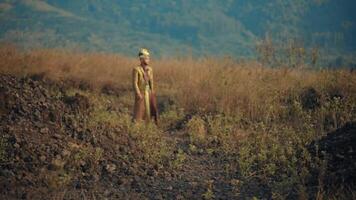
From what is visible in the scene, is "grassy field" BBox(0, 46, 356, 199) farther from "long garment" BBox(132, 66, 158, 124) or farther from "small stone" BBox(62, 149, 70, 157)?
"small stone" BBox(62, 149, 70, 157)

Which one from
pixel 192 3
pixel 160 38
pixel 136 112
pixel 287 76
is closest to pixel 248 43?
pixel 160 38

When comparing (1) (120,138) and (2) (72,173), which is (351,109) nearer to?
(1) (120,138)

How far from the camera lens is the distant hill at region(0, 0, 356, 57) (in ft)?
211

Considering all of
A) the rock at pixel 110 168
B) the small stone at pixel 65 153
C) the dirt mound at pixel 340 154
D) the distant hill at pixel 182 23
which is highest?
the distant hill at pixel 182 23

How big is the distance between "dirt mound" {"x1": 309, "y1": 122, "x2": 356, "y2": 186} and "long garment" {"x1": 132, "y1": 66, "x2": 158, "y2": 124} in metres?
3.24

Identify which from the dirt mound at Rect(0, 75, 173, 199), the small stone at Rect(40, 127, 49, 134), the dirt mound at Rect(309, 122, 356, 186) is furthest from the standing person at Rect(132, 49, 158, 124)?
the dirt mound at Rect(309, 122, 356, 186)

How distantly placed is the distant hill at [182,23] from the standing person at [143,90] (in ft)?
165

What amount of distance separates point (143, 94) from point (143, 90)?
72 mm

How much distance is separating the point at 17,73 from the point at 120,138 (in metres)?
6.47

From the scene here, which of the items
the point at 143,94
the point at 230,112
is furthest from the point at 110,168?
the point at 230,112

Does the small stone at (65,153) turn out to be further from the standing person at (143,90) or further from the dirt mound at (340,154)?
the dirt mound at (340,154)

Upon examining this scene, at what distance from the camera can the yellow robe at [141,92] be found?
29.0 ft

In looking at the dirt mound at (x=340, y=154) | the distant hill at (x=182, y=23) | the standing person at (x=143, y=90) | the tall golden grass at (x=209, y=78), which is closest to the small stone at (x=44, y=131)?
the standing person at (x=143, y=90)

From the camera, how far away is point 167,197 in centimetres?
570
